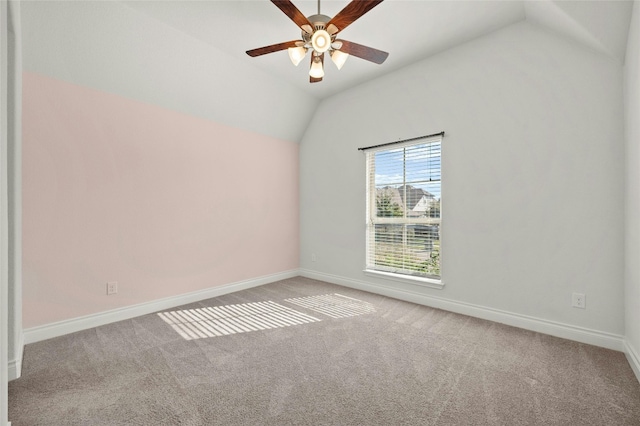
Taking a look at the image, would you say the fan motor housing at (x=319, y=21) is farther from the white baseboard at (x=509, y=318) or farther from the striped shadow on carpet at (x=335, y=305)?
the white baseboard at (x=509, y=318)

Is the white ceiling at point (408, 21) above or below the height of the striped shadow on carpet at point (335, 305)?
above

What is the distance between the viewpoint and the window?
3398mm

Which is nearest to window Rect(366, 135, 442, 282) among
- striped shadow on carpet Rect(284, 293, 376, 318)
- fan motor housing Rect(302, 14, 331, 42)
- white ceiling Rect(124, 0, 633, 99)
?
striped shadow on carpet Rect(284, 293, 376, 318)

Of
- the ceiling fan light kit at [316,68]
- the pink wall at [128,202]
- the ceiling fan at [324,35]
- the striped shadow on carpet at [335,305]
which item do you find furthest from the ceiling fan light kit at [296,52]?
the striped shadow on carpet at [335,305]

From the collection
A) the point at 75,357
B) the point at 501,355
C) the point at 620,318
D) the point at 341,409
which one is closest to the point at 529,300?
the point at 620,318

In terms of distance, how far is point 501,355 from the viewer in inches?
88.0

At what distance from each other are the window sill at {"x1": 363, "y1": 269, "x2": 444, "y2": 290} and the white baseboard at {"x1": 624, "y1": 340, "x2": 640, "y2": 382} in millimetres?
1450

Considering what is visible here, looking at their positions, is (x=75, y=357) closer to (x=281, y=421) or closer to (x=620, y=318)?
(x=281, y=421)

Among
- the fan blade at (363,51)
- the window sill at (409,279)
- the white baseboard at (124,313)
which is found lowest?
the white baseboard at (124,313)

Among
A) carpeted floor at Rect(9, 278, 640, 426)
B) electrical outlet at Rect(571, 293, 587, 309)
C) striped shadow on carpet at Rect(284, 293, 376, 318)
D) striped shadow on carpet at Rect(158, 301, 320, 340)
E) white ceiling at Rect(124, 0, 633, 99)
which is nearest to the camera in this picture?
carpeted floor at Rect(9, 278, 640, 426)

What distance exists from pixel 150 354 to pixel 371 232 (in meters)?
2.87

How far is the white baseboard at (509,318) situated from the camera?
2.35 metres

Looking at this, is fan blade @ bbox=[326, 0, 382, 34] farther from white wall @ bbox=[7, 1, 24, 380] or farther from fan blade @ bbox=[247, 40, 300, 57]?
white wall @ bbox=[7, 1, 24, 380]

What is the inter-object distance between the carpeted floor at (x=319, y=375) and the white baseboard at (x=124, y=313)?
0.34ft
